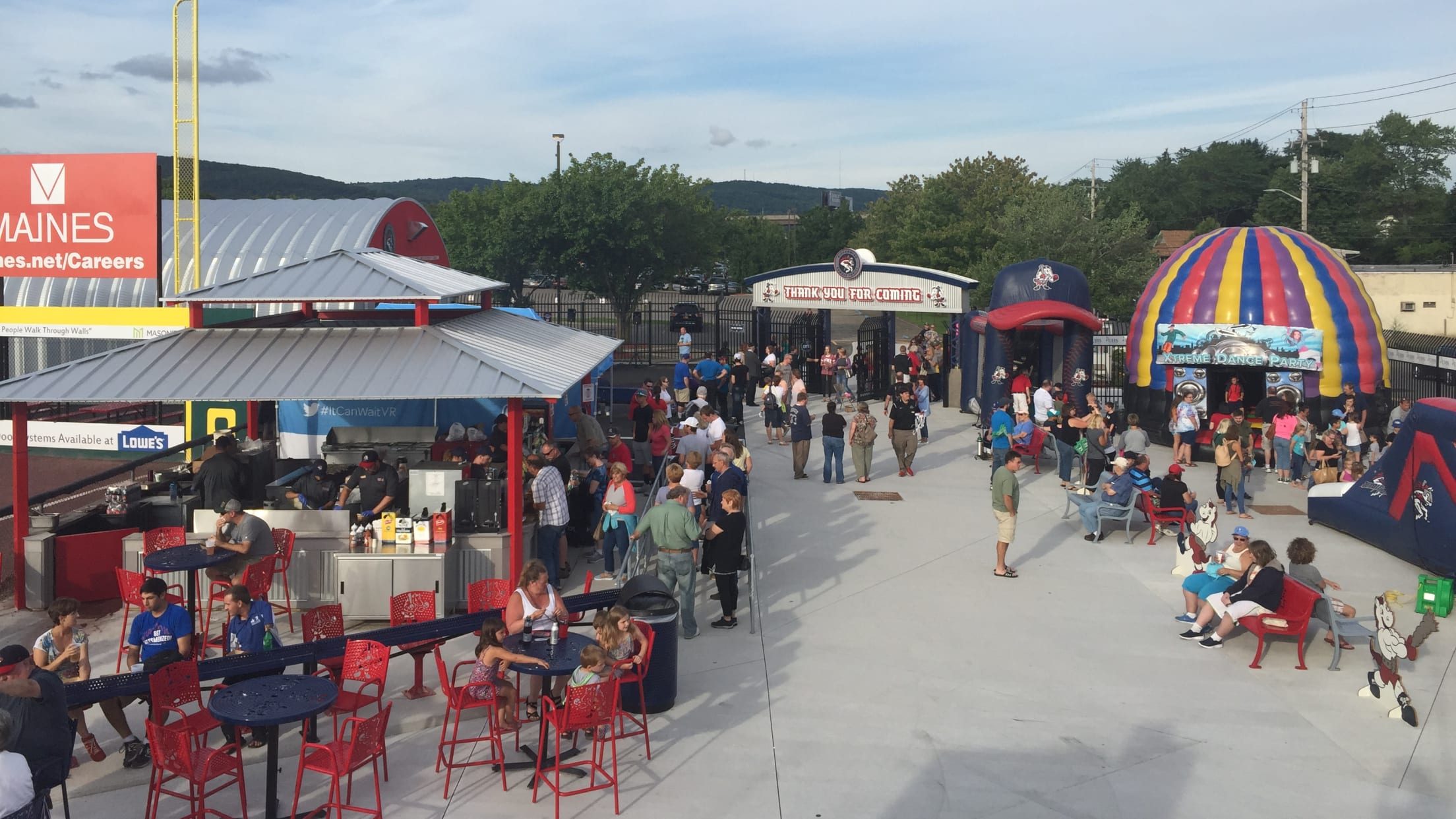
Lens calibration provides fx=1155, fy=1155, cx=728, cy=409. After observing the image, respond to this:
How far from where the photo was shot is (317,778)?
826 cm

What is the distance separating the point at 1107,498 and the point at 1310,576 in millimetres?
4333

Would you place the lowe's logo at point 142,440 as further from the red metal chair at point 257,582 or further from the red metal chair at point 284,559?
the red metal chair at point 257,582

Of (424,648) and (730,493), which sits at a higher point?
(730,493)

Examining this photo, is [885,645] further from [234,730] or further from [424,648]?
[234,730]

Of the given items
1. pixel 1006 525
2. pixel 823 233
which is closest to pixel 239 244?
pixel 1006 525

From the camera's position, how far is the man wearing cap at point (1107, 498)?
15.1 metres

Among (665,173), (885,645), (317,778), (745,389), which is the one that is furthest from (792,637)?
(665,173)

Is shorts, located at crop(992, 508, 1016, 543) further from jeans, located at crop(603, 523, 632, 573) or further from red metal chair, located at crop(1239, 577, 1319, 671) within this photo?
jeans, located at crop(603, 523, 632, 573)

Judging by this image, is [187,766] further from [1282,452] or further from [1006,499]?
[1282,452]

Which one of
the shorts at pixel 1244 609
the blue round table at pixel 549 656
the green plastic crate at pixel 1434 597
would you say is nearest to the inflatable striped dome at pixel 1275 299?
the green plastic crate at pixel 1434 597

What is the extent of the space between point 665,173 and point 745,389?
24374mm

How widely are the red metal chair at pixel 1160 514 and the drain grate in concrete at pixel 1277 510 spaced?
9.41 ft

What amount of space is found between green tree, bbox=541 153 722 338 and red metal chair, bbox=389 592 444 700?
3451 cm

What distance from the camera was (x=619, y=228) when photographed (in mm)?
44406
